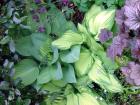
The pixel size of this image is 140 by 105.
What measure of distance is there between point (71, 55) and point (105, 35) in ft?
0.88

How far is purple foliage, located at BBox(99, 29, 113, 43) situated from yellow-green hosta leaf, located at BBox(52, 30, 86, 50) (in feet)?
0.58

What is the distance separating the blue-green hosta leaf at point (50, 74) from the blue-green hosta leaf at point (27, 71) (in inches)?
2.2

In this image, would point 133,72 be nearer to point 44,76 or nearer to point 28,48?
point 44,76

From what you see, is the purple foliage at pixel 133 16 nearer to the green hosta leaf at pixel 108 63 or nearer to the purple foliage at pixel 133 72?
the purple foliage at pixel 133 72


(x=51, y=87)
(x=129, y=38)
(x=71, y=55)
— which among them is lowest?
(x=51, y=87)

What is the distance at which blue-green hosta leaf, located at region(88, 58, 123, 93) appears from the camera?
7.67ft

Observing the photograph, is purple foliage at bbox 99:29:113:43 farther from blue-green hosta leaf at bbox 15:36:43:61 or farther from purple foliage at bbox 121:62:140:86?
blue-green hosta leaf at bbox 15:36:43:61

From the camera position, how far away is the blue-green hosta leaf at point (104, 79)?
234 centimetres

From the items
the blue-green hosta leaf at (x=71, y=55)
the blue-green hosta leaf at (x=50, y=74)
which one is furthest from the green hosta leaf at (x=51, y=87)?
the blue-green hosta leaf at (x=71, y=55)

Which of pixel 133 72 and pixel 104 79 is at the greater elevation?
pixel 133 72

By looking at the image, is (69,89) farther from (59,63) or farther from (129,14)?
(129,14)

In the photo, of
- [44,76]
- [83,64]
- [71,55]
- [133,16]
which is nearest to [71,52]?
[71,55]

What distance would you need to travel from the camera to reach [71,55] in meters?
2.28

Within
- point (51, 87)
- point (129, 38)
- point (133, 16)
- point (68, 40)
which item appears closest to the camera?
point (133, 16)
